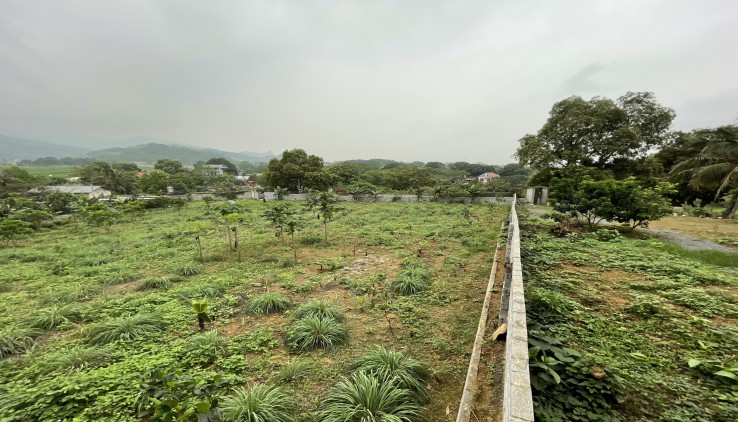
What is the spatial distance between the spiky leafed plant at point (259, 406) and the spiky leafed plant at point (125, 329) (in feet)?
7.84

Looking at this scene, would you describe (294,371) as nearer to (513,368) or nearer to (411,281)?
(513,368)

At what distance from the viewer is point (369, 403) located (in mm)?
2691

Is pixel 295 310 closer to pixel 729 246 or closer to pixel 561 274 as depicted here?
pixel 561 274

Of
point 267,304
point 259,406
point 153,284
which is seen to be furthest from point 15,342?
point 259,406

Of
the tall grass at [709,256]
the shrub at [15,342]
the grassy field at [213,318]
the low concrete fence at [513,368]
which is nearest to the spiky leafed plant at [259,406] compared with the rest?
the grassy field at [213,318]

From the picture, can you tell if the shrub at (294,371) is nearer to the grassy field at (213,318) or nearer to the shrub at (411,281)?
the grassy field at (213,318)

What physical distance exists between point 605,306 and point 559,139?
2144cm

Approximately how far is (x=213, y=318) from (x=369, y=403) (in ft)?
11.1

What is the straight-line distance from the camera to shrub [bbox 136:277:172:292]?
614cm

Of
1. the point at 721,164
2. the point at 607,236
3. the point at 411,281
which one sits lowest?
the point at 411,281

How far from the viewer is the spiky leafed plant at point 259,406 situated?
2.56 metres

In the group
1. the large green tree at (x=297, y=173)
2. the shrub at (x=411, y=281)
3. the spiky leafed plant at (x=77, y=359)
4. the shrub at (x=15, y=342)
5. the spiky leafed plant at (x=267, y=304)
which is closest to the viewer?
the spiky leafed plant at (x=77, y=359)

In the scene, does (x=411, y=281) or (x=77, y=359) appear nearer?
(x=77, y=359)

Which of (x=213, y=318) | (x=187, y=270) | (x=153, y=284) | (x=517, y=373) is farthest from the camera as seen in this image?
(x=187, y=270)
